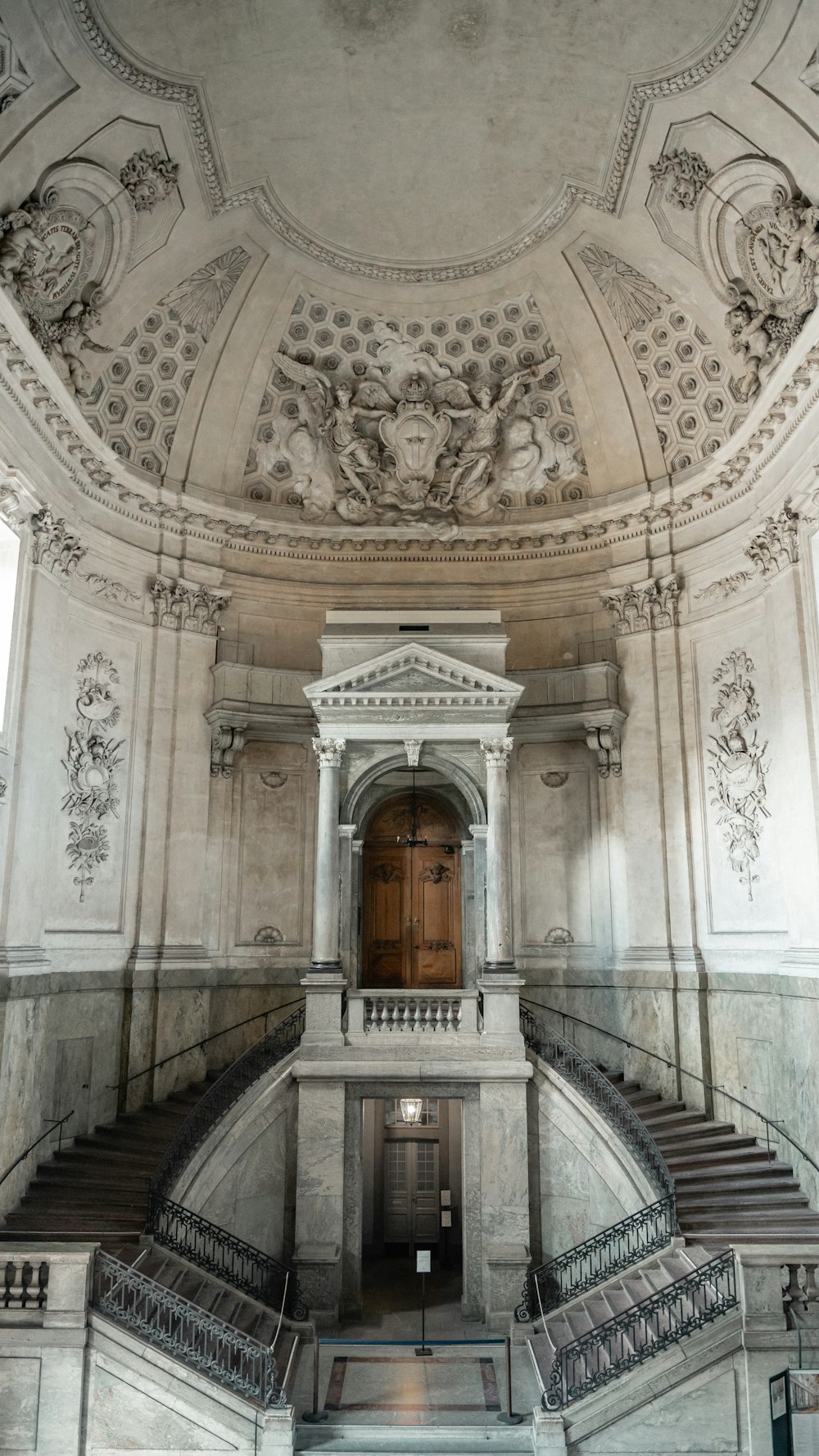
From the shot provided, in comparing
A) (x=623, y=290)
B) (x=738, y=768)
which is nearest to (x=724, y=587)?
(x=738, y=768)

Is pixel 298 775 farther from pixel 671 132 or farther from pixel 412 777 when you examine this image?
pixel 671 132

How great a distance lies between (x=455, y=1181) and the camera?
20.1 metres

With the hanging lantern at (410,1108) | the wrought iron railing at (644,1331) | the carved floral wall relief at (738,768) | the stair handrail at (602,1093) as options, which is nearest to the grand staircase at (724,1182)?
the stair handrail at (602,1093)

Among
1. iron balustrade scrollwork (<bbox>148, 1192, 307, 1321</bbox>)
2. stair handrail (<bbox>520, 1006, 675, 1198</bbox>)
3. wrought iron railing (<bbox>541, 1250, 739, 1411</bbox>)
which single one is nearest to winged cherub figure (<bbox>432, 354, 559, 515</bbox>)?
stair handrail (<bbox>520, 1006, 675, 1198</bbox>)

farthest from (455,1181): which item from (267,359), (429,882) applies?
(267,359)

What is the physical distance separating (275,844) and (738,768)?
820 centimetres

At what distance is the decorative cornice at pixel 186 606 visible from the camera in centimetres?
1919

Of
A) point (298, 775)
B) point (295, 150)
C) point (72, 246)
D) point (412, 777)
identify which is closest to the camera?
point (72, 246)

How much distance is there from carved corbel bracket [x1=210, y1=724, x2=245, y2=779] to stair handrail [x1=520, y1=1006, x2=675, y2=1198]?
6.66 m

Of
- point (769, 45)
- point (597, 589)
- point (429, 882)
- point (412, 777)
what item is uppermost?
point (769, 45)

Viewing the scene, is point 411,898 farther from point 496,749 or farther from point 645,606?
point 645,606

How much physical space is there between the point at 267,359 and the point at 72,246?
16.8 feet

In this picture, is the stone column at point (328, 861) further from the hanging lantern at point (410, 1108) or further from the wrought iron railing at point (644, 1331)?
the wrought iron railing at point (644, 1331)

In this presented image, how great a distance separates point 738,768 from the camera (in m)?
17.4
